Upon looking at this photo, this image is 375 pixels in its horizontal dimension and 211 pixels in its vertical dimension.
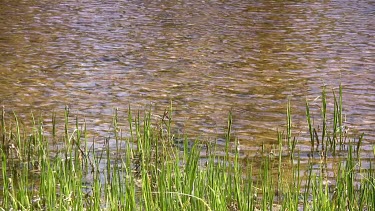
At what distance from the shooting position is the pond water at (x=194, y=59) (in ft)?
22.4

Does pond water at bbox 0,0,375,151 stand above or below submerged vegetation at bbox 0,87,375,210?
below

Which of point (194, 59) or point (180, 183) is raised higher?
point (180, 183)

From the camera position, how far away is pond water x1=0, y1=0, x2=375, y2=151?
684cm

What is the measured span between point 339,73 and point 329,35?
1.86 metres

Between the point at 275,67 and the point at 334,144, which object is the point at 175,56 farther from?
the point at 334,144

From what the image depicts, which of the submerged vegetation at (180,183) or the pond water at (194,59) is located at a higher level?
the submerged vegetation at (180,183)

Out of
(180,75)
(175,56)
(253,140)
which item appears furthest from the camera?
(175,56)

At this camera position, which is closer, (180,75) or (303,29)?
(180,75)

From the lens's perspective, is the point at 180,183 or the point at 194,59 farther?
the point at 194,59

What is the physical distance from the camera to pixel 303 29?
33.9 feet

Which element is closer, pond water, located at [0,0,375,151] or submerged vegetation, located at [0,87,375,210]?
submerged vegetation, located at [0,87,375,210]

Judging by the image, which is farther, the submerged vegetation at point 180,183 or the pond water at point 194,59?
the pond water at point 194,59

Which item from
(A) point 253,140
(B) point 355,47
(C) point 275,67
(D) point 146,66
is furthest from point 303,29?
(A) point 253,140

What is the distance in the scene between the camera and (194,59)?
349 inches
